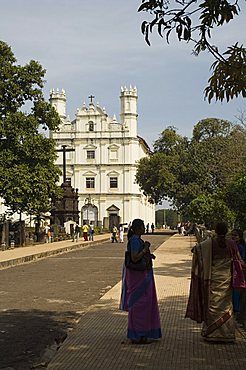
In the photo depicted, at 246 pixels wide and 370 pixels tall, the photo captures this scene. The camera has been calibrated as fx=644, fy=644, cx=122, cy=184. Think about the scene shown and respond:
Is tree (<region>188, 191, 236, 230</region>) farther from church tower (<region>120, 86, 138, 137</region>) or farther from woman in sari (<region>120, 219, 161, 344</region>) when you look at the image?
church tower (<region>120, 86, 138, 137</region>)

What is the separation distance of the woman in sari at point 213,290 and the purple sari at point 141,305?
47cm

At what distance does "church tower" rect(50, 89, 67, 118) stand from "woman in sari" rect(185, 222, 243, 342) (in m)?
75.9

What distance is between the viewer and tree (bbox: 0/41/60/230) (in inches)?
1351

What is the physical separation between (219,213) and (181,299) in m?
16.4

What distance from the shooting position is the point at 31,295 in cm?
1383

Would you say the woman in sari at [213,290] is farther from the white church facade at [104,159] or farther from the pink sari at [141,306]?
the white church facade at [104,159]

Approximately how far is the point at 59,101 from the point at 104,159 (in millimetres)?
9518

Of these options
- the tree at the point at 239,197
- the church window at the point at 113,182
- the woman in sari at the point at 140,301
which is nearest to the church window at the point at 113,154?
the church window at the point at 113,182

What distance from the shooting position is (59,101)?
83062mm

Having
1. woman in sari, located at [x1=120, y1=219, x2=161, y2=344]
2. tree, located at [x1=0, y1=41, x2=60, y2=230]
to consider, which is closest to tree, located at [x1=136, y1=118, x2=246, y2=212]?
tree, located at [x1=0, y1=41, x2=60, y2=230]

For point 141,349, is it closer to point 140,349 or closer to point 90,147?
point 140,349

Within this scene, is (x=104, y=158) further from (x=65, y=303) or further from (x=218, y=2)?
(x=218, y=2)

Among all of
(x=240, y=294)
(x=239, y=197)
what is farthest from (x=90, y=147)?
(x=240, y=294)

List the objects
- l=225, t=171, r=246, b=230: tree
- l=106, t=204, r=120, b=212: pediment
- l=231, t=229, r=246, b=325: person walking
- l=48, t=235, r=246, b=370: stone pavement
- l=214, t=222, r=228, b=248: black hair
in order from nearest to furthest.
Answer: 1. l=48, t=235, r=246, b=370: stone pavement
2. l=214, t=222, r=228, b=248: black hair
3. l=231, t=229, r=246, b=325: person walking
4. l=225, t=171, r=246, b=230: tree
5. l=106, t=204, r=120, b=212: pediment
